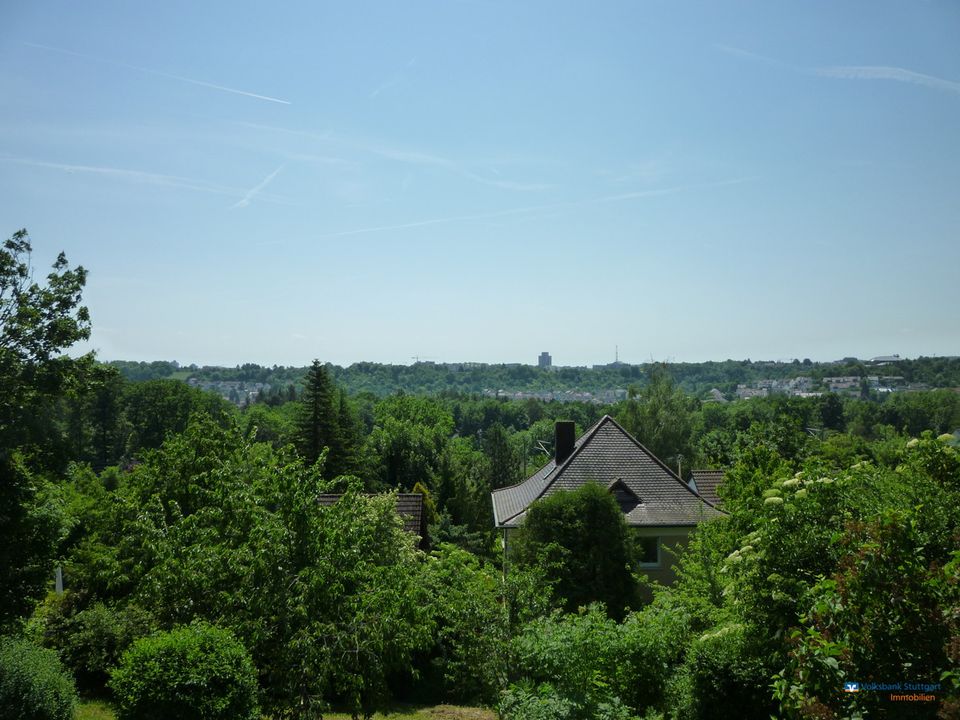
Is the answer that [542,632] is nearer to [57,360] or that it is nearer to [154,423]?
[57,360]

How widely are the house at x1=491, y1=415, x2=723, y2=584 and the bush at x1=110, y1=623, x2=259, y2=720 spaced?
12296mm

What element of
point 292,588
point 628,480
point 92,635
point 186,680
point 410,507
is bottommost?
point 92,635

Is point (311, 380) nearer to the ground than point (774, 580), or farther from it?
farther from it

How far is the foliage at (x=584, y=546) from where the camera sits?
18500 mm

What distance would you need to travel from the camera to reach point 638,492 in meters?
23.6

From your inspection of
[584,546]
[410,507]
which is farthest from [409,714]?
[410,507]

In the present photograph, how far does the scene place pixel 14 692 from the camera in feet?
37.1

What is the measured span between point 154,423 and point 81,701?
6088 cm

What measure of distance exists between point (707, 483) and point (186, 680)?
2145cm

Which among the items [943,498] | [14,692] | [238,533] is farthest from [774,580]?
[14,692]

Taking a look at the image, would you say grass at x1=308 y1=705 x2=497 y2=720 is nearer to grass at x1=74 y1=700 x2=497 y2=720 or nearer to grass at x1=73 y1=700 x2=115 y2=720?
grass at x1=74 y1=700 x2=497 y2=720

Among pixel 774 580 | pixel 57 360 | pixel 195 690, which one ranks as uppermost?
pixel 57 360

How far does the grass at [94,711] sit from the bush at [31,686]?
1671 mm

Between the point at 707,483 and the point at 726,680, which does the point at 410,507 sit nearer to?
the point at 707,483
